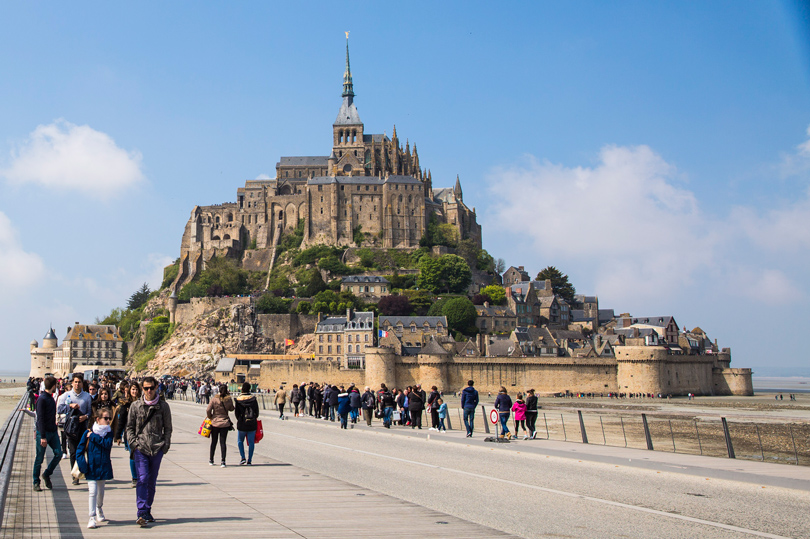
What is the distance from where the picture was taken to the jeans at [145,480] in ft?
28.5

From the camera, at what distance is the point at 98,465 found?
29.0 feet

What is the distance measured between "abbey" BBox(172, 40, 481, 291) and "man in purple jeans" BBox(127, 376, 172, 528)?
288 ft

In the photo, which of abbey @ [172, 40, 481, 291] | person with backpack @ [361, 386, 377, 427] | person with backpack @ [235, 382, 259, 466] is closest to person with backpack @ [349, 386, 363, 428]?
person with backpack @ [361, 386, 377, 427]

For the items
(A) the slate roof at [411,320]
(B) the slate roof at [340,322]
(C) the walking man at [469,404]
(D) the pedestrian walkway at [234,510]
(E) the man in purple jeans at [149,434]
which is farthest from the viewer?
(A) the slate roof at [411,320]

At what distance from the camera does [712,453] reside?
55.3 feet

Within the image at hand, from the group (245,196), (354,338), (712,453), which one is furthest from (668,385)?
(245,196)

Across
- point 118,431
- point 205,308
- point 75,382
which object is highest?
point 205,308

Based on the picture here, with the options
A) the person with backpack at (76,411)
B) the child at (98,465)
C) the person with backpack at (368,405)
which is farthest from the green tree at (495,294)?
the child at (98,465)

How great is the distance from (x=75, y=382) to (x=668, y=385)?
5786cm

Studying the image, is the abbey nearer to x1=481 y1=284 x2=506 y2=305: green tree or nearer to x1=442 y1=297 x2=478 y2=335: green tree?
x1=481 y1=284 x2=506 y2=305: green tree

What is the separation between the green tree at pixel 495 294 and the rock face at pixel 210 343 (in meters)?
23.4

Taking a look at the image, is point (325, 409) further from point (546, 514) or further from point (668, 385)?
point (668, 385)

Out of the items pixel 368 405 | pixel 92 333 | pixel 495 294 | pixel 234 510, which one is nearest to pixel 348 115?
pixel 495 294

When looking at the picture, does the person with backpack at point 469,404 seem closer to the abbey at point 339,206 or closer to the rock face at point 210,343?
the rock face at point 210,343
